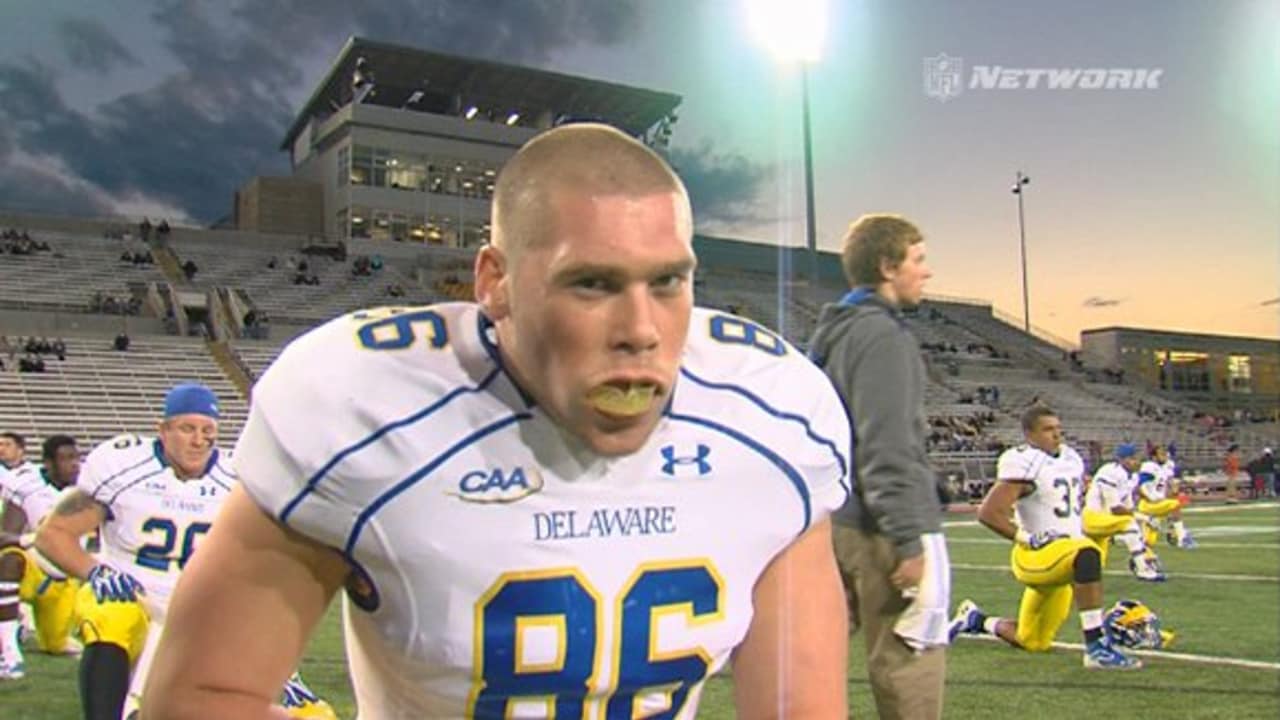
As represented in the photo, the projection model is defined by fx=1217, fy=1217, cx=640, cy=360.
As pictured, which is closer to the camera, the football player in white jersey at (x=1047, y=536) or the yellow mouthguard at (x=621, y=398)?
the yellow mouthguard at (x=621, y=398)

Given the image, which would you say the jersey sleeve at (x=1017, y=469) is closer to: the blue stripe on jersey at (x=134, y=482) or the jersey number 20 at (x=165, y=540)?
the jersey number 20 at (x=165, y=540)

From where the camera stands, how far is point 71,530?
16.9ft

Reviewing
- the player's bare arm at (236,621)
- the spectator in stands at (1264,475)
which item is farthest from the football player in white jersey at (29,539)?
the spectator in stands at (1264,475)

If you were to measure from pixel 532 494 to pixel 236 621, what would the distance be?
419 mm

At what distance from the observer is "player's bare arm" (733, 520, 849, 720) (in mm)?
Answer: 1823

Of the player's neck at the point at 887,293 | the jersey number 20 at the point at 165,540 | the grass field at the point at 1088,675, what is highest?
the player's neck at the point at 887,293

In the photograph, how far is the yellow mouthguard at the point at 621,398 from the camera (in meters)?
1.55

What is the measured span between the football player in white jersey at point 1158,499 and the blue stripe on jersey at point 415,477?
13.3 metres

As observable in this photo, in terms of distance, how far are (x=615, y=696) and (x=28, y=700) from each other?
672cm

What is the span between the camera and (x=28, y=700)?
720cm

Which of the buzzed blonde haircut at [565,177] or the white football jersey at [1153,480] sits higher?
the buzzed blonde haircut at [565,177]

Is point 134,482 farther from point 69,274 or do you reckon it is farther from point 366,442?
point 69,274

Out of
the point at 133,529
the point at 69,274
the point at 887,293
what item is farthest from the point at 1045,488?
the point at 69,274

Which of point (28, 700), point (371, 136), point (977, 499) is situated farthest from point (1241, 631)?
point (371, 136)
